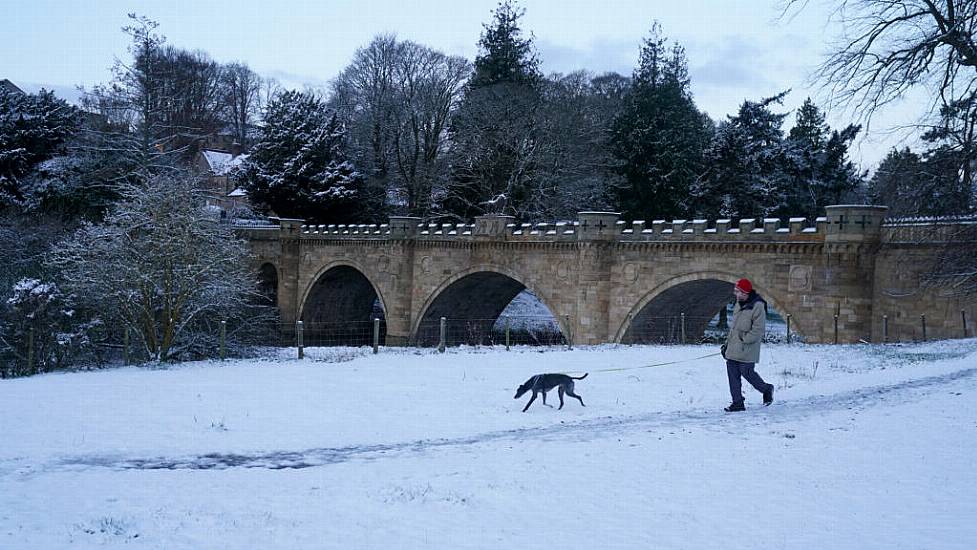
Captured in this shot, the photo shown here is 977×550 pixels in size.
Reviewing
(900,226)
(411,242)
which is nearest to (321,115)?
(411,242)

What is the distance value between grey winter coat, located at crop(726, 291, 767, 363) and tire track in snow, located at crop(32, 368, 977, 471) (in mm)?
706

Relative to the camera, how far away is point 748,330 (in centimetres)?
909

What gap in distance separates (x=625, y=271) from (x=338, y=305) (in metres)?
19.5

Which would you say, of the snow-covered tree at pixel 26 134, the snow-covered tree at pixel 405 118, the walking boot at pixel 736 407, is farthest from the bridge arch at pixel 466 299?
the walking boot at pixel 736 407

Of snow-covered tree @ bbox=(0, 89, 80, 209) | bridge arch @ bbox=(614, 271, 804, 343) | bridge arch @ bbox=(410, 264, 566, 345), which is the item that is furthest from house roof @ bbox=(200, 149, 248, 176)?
bridge arch @ bbox=(614, 271, 804, 343)

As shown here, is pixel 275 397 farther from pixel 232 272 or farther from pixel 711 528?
pixel 232 272

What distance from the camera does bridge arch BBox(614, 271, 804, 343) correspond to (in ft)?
68.9

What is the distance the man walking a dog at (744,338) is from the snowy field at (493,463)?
39 cm

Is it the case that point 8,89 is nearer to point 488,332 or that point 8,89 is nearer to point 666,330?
point 488,332

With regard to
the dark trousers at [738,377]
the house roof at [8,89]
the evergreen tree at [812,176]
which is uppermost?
the house roof at [8,89]

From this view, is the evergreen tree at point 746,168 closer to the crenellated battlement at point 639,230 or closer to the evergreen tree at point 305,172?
the crenellated battlement at point 639,230

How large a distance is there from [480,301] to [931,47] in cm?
2122

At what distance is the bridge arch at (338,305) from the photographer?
35625 millimetres

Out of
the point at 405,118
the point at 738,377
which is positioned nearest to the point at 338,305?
the point at 405,118
